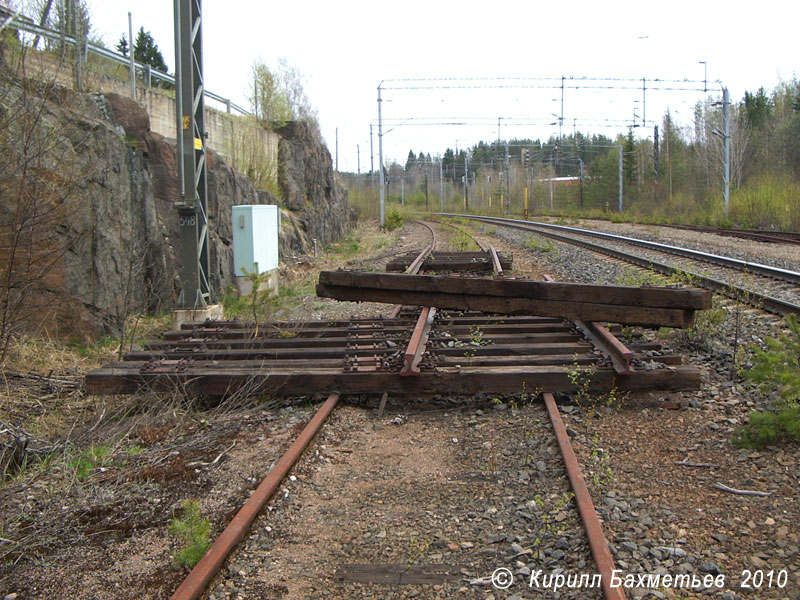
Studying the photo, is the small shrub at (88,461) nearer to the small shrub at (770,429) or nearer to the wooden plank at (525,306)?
the wooden plank at (525,306)

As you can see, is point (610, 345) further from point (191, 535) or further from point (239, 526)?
point (191, 535)

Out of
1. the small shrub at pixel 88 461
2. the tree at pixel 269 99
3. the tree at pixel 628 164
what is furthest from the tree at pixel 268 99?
the tree at pixel 628 164

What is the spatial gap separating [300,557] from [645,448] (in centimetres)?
246

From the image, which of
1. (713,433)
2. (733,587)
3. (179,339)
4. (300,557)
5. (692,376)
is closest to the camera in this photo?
(733,587)

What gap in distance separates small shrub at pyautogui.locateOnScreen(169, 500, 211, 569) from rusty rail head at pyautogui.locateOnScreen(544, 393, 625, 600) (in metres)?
1.77

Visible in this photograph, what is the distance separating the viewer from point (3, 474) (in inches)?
172

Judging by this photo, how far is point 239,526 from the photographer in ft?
10.8

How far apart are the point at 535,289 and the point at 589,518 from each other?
3.11 meters

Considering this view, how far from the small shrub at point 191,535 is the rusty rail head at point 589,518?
5.82ft

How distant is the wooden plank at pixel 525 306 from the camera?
18.9ft

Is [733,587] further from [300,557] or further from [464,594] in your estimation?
[300,557]

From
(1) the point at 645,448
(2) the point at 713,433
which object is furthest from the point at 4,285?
(2) the point at 713,433

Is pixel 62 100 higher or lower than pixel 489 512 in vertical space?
higher

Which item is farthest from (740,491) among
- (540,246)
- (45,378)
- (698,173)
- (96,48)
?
(698,173)
